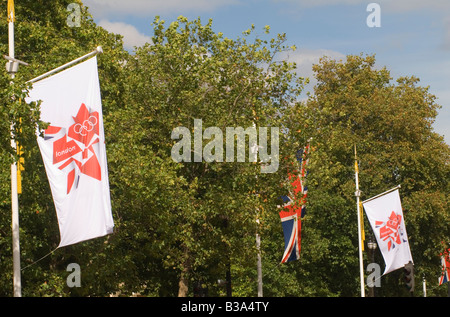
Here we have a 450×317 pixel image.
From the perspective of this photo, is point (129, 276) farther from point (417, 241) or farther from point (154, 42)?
point (417, 241)

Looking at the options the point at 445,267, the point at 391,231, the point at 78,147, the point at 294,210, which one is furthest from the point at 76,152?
the point at 445,267

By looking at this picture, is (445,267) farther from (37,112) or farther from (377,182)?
(37,112)

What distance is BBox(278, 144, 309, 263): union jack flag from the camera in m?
26.4

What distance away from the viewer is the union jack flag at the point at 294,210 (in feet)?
86.6

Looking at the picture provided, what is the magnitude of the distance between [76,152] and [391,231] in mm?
20197

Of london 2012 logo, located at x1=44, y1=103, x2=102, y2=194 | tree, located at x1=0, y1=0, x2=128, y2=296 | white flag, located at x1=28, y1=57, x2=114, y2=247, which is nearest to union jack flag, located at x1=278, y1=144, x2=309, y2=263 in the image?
tree, located at x1=0, y1=0, x2=128, y2=296

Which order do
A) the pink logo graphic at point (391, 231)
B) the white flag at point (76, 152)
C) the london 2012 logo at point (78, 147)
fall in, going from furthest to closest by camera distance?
the pink logo graphic at point (391, 231)
the london 2012 logo at point (78, 147)
the white flag at point (76, 152)

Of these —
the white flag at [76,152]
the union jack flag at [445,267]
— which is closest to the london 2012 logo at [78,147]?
the white flag at [76,152]

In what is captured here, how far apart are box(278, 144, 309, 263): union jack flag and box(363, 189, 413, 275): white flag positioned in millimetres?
5811

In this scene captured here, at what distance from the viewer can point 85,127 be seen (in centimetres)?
1412

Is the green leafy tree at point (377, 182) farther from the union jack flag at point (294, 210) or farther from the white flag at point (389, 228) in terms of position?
the union jack flag at point (294, 210)

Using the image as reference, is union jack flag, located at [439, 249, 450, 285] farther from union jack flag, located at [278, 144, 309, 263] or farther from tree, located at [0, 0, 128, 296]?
tree, located at [0, 0, 128, 296]
